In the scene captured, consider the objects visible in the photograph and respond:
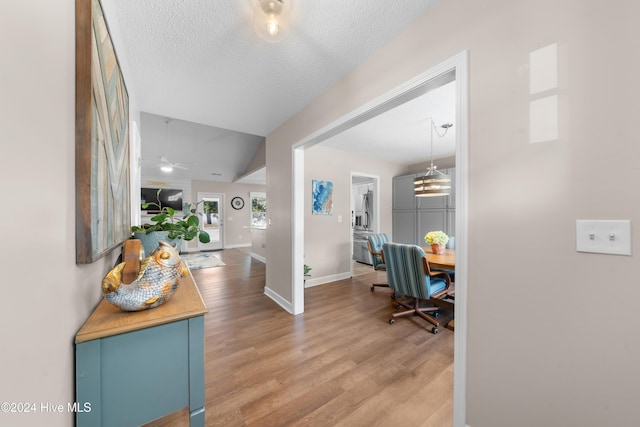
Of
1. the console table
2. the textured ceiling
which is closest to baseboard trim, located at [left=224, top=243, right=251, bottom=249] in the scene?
the textured ceiling

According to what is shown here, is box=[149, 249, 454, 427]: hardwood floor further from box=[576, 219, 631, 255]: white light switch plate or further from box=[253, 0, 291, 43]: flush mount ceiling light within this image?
box=[253, 0, 291, 43]: flush mount ceiling light

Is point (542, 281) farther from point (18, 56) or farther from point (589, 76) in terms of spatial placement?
point (18, 56)

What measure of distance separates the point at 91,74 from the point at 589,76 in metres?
1.79

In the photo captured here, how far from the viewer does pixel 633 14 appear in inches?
29.8

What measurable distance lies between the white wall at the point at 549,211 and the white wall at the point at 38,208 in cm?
154

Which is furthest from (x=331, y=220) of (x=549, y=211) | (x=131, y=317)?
(x=131, y=317)

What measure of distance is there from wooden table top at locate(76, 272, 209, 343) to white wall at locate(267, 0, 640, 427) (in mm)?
1351

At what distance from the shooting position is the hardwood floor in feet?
4.60

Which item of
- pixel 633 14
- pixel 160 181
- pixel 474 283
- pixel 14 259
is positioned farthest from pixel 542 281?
pixel 160 181

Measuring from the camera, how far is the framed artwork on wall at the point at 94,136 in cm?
75

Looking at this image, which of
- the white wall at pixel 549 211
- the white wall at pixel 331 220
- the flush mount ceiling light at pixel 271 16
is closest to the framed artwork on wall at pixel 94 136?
the flush mount ceiling light at pixel 271 16

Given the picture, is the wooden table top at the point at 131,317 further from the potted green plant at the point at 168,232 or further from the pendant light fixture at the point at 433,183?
the pendant light fixture at the point at 433,183

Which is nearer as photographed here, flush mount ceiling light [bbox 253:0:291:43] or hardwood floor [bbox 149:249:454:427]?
flush mount ceiling light [bbox 253:0:291:43]

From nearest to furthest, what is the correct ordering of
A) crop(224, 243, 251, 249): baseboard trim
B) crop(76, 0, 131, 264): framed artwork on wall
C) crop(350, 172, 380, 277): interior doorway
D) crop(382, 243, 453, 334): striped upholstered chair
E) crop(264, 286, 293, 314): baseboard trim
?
crop(76, 0, 131, 264): framed artwork on wall
crop(382, 243, 453, 334): striped upholstered chair
crop(264, 286, 293, 314): baseboard trim
crop(350, 172, 380, 277): interior doorway
crop(224, 243, 251, 249): baseboard trim
